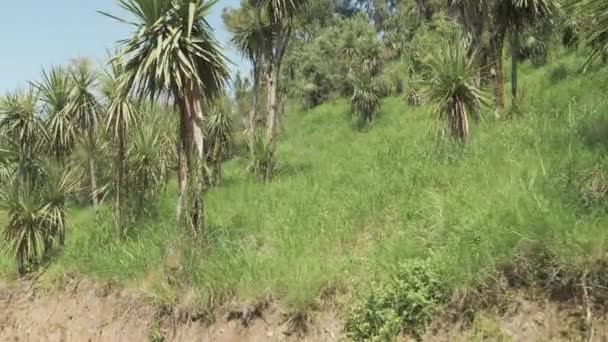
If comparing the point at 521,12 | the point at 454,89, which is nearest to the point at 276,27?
→ the point at 521,12

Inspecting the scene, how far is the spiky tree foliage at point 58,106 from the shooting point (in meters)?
16.3

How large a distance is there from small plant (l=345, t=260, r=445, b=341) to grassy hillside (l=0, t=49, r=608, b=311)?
10.2 inches

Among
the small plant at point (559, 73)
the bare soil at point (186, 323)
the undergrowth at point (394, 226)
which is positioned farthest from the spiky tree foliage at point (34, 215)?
the small plant at point (559, 73)

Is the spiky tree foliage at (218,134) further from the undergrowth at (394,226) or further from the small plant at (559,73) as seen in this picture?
the small plant at (559,73)

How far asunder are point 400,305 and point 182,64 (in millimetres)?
5964

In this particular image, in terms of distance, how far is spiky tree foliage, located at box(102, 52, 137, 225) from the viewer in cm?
1354

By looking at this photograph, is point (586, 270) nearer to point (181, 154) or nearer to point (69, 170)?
point (181, 154)

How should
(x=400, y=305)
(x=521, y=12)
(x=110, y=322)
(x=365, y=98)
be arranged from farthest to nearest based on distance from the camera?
(x=365, y=98) < (x=521, y=12) < (x=110, y=322) < (x=400, y=305)

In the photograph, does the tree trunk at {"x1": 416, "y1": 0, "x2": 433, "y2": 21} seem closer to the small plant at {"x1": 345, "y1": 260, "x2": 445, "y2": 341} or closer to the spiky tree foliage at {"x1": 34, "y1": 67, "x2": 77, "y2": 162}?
the spiky tree foliage at {"x1": 34, "y1": 67, "x2": 77, "y2": 162}

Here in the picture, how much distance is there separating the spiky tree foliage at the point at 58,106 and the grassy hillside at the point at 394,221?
101 inches

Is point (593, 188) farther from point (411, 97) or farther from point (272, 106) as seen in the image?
point (411, 97)

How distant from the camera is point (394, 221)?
395 inches

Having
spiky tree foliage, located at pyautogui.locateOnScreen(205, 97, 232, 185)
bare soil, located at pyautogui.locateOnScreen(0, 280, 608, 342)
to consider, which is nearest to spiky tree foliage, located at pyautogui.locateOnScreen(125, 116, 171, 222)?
bare soil, located at pyautogui.locateOnScreen(0, 280, 608, 342)

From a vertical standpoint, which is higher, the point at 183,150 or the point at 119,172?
the point at 183,150
